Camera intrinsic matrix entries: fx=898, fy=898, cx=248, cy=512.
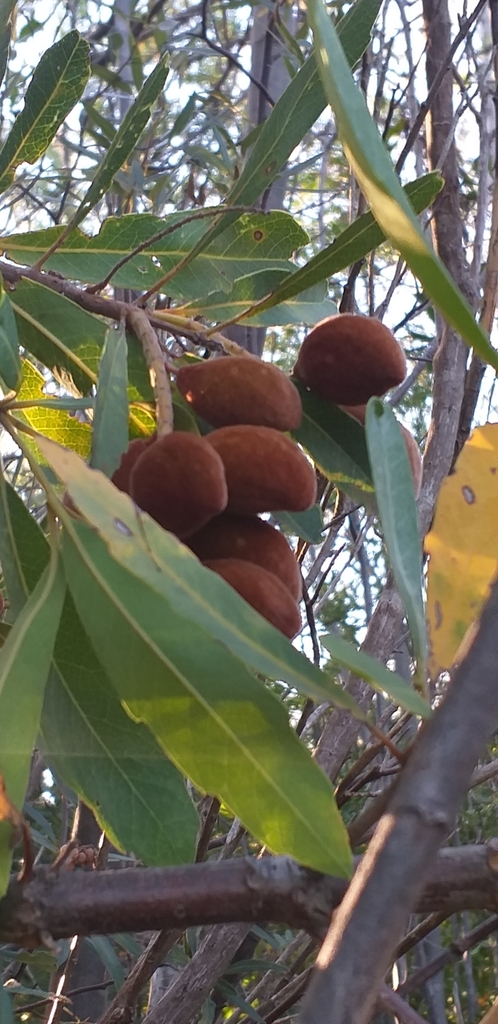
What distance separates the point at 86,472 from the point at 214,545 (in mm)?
132

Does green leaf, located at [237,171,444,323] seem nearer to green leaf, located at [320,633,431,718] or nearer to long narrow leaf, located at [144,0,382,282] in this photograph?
long narrow leaf, located at [144,0,382,282]

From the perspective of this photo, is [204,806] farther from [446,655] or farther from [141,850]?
[446,655]

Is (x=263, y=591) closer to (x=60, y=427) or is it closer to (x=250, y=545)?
(x=250, y=545)

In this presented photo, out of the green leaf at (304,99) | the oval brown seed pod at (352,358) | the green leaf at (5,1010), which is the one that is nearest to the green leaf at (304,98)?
the green leaf at (304,99)

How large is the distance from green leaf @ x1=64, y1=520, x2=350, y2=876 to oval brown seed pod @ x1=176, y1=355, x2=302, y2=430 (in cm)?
11

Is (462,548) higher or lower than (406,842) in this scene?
higher

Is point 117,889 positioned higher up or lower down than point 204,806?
lower down

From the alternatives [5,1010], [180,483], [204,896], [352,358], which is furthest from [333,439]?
[5,1010]

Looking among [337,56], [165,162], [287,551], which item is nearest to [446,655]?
[287,551]

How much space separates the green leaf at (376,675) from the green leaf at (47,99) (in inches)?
18.1

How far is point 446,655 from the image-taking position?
13.1 inches

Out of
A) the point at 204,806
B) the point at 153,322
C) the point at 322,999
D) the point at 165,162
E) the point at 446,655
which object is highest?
the point at 165,162

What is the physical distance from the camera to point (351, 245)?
0.50 meters

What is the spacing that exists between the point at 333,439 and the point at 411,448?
6 centimetres
